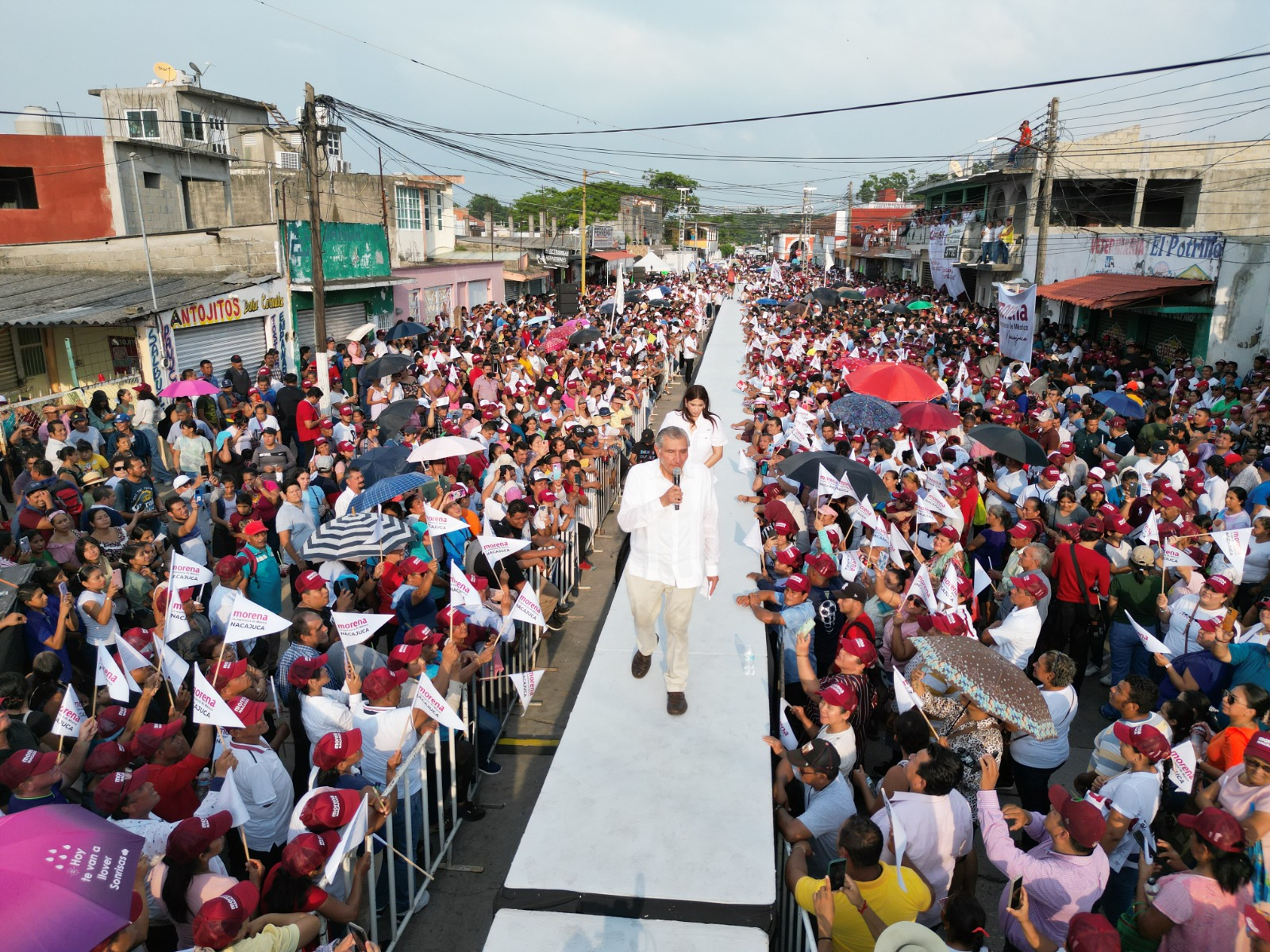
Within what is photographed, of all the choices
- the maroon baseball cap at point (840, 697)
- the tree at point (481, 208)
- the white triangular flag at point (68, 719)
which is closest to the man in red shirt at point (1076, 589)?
the maroon baseball cap at point (840, 697)

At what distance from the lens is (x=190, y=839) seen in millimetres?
3381

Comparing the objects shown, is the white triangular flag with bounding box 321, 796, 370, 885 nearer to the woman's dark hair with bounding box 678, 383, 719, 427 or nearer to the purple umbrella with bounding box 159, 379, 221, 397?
the woman's dark hair with bounding box 678, 383, 719, 427

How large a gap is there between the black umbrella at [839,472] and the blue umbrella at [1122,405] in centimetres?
470

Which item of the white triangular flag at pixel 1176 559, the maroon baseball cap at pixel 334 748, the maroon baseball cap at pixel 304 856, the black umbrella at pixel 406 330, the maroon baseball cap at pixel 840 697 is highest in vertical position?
the black umbrella at pixel 406 330

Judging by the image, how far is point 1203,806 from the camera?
411cm

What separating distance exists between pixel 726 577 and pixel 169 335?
13111mm

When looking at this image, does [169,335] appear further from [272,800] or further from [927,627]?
[927,627]

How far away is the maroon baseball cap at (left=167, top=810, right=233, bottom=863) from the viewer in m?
3.38

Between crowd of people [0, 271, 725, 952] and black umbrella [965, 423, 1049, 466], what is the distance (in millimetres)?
4190

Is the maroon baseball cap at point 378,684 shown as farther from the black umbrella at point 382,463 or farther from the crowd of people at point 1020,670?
the black umbrella at point 382,463

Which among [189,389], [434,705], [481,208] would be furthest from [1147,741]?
[481,208]

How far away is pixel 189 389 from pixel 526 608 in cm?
735

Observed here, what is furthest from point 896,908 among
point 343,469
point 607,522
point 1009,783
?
point 607,522

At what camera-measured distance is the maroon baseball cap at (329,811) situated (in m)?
3.63
